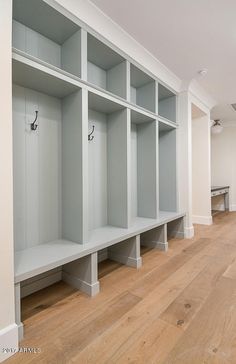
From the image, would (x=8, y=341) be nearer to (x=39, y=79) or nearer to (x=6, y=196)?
(x=6, y=196)

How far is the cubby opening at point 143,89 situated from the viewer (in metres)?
2.56

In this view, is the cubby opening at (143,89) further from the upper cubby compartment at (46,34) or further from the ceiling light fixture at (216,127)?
the ceiling light fixture at (216,127)

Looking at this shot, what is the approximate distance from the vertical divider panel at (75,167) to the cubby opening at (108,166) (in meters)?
0.37

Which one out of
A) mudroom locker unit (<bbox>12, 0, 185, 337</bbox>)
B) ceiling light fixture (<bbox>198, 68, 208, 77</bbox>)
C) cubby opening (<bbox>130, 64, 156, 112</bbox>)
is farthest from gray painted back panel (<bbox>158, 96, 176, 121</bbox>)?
mudroom locker unit (<bbox>12, 0, 185, 337</bbox>)

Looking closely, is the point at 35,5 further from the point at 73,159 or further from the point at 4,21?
the point at 73,159

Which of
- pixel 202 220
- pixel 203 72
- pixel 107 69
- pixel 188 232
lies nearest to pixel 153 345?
pixel 188 232

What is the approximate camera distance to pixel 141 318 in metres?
1.38

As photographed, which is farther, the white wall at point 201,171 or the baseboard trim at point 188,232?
the white wall at point 201,171

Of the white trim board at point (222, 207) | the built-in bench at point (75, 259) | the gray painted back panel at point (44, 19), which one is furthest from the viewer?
the white trim board at point (222, 207)

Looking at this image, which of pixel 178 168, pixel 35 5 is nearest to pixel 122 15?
pixel 35 5

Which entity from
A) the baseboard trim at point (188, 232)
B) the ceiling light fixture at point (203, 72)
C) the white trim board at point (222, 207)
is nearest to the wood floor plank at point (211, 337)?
the baseboard trim at point (188, 232)

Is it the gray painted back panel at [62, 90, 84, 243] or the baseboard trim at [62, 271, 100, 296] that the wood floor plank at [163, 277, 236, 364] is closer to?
the baseboard trim at [62, 271, 100, 296]

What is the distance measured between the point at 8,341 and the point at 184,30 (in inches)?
108

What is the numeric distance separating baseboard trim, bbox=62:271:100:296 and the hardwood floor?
49mm
